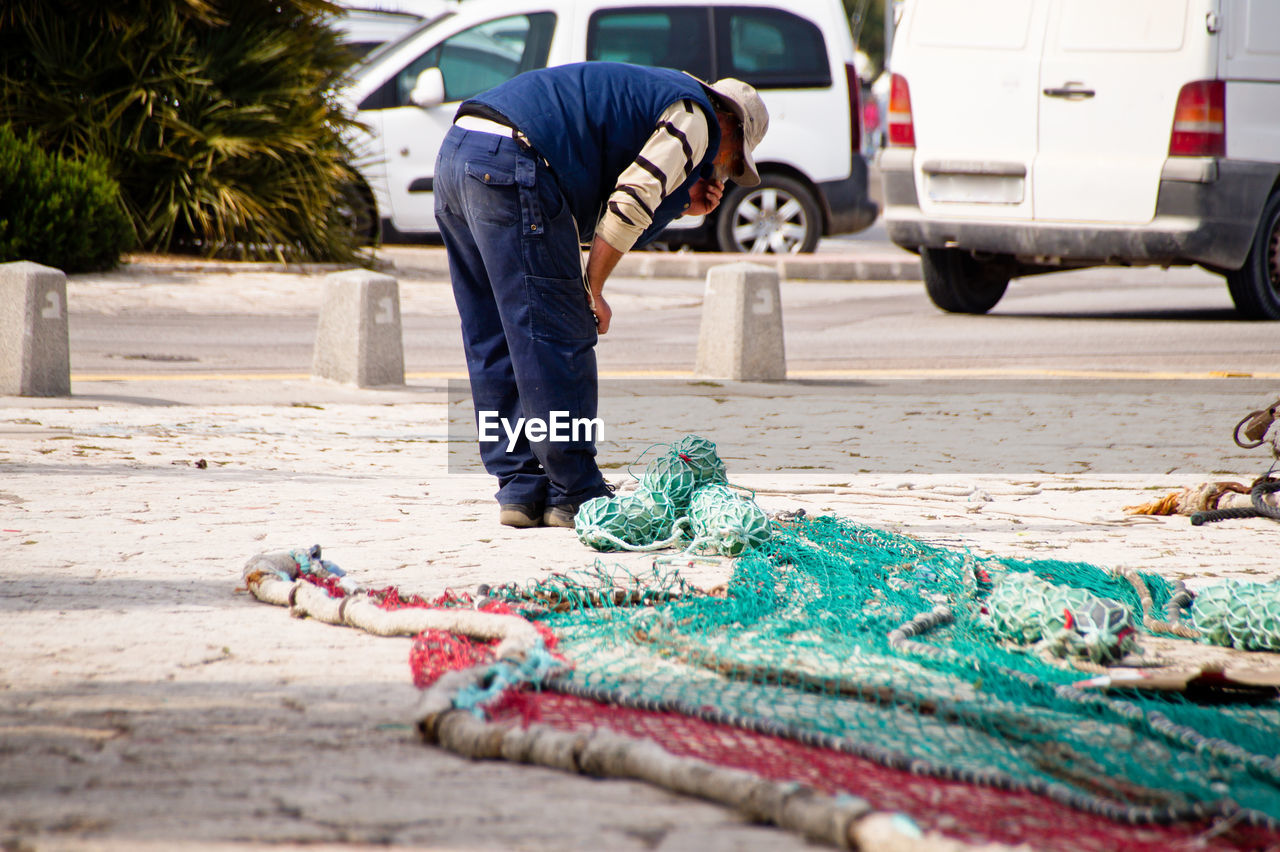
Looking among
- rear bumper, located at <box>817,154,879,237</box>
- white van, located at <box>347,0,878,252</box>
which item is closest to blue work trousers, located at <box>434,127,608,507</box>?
white van, located at <box>347,0,878,252</box>

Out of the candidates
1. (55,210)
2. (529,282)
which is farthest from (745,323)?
(55,210)

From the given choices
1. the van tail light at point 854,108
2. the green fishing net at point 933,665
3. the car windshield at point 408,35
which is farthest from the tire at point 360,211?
the green fishing net at point 933,665

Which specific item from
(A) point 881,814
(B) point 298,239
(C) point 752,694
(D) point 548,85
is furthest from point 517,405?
(B) point 298,239

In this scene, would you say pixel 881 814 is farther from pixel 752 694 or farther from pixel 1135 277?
pixel 1135 277

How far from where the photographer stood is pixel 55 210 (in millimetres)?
10055

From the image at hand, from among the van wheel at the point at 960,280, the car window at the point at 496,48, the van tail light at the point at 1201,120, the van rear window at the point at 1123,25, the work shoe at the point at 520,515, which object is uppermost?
the car window at the point at 496,48

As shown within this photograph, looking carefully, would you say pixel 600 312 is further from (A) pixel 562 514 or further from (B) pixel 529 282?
(A) pixel 562 514

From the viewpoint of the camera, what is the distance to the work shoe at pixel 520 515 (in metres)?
4.30

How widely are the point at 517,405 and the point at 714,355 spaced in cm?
335

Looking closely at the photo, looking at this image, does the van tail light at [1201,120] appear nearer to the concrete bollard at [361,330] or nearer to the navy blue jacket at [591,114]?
the concrete bollard at [361,330]

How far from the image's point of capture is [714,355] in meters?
7.62

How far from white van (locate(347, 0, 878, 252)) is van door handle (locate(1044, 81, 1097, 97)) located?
3.99 meters

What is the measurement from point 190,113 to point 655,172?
347 inches

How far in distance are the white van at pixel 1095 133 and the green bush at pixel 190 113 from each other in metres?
5.04
